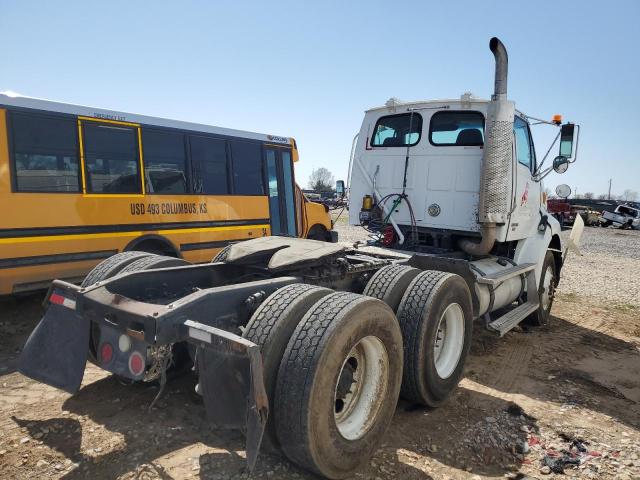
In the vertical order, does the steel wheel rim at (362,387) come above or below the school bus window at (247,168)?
below

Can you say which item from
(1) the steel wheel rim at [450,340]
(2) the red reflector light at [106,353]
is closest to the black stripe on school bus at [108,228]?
(2) the red reflector light at [106,353]

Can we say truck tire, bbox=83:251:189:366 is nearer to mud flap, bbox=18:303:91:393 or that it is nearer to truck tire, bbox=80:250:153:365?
truck tire, bbox=80:250:153:365

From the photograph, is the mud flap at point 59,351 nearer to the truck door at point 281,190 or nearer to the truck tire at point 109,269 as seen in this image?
the truck tire at point 109,269

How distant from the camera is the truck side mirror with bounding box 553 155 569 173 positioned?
6164 mm

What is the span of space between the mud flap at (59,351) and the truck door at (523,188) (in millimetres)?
4905

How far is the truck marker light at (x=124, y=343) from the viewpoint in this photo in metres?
2.96

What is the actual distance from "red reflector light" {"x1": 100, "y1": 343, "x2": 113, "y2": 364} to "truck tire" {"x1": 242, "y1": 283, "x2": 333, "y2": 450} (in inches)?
38.7

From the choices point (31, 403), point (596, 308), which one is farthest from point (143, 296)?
point (596, 308)

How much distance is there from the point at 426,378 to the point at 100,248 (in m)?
5.01

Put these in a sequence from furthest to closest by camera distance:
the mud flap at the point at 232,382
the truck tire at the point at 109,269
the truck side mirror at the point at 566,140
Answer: the truck side mirror at the point at 566,140 < the truck tire at the point at 109,269 < the mud flap at the point at 232,382

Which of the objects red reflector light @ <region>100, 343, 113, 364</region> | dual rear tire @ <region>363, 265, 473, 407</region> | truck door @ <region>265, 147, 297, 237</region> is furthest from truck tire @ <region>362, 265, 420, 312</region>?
truck door @ <region>265, 147, 297, 237</region>

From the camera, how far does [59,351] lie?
3.24m

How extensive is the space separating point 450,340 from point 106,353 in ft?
9.88

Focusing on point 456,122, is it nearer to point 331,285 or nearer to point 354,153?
point 354,153
